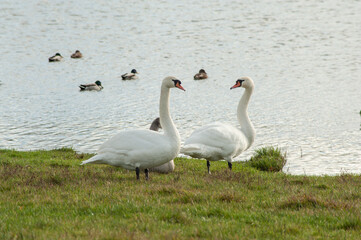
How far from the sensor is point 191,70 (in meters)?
45.3

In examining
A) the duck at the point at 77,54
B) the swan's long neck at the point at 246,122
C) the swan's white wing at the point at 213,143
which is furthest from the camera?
the duck at the point at 77,54

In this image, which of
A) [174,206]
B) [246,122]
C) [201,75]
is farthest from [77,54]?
[174,206]

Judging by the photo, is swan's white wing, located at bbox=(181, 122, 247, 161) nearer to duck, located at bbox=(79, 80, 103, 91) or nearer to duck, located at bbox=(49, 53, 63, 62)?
duck, located at bbox=(79, 80, 103, 91)

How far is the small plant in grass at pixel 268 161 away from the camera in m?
18.0

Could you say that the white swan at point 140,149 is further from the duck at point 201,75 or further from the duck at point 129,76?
the duck at point 129,76

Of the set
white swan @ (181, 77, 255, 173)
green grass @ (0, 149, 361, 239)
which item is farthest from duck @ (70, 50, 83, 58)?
green grass @ (0, 149, 361, 239)

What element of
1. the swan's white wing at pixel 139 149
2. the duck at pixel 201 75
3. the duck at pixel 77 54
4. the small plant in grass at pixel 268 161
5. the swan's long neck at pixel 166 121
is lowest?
the duck at pixel 77 54

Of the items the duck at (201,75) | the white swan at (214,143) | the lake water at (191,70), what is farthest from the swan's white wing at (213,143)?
the duck at (201,75)

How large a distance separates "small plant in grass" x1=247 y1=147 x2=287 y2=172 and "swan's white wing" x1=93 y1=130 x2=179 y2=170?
18.3 ft

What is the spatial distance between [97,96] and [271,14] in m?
42.2

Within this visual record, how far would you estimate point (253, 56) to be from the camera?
49469 mm

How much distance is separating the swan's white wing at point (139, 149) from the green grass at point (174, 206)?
447 millimetres

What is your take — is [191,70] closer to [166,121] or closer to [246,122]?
[246,122]

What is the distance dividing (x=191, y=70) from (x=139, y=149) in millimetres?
32790
